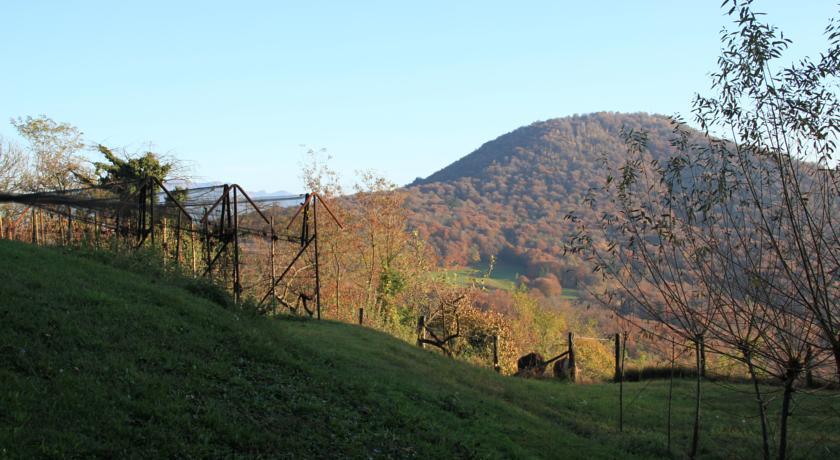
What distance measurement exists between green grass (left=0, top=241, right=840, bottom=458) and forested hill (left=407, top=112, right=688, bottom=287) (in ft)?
77.5

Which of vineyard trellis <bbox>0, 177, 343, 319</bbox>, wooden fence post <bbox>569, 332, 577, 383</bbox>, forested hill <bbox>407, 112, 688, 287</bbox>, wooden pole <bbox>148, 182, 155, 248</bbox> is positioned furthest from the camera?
forested hill <bbox>407, 112, 688, 287</bbox>

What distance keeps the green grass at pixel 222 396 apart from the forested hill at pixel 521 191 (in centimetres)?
2363

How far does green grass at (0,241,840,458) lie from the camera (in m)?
5.72

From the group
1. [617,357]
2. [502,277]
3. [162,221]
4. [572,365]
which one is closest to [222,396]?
[162,221]

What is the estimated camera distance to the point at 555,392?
664 inches

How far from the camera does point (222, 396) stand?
23.3 ft

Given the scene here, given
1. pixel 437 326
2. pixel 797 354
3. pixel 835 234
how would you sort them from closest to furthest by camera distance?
1. pixel 835 234
2. pixel 797 354
3. pixel 437 326

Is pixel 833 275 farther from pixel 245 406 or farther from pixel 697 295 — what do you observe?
pixel 245 406

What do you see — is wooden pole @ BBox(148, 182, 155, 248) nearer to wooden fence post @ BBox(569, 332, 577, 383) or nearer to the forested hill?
wooden fence post @ BBox(569, 332, 577, 383)

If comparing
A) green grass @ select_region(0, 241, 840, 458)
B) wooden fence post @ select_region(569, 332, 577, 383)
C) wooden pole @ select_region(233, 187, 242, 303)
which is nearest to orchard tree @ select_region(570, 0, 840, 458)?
green grass @ select_region(0, 241, 840, 458)

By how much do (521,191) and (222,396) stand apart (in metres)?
68.8

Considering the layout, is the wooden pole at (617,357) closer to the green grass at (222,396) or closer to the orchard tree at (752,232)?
the green grass at (222,396)

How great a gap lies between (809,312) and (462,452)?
411 cm

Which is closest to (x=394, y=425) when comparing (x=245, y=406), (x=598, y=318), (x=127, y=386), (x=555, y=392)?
(x=245, y=406)
